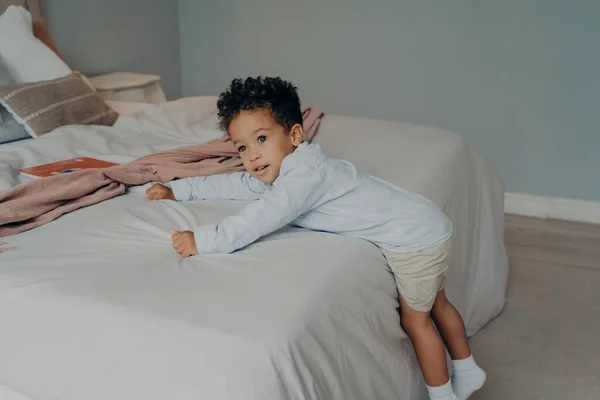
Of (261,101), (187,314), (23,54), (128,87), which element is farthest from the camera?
(128,87)

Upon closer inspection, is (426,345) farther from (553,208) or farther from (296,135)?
(553,208)

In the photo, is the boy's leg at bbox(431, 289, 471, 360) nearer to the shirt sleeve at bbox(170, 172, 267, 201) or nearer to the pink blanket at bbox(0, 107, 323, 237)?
the shirt sleeve at bbox(170, 172, 267, 201)

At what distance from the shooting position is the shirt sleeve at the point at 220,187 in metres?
1.59

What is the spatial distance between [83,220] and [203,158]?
50 cm

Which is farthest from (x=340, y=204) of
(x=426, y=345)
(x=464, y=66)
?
(x=464, y=66)

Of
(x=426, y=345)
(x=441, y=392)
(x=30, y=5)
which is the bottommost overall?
(x=441, y=392)

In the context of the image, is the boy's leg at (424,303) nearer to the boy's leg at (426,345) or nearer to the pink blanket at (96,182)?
the boy's leg at (426,345)

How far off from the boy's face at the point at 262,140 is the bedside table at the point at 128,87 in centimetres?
185

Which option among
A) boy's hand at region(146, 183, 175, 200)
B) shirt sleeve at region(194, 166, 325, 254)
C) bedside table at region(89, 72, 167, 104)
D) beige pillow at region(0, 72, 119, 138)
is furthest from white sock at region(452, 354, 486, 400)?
bedside table at region(89, 72, 167, 104)

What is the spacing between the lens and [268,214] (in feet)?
4.18

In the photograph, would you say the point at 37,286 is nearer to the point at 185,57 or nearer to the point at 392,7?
the point at 392,7

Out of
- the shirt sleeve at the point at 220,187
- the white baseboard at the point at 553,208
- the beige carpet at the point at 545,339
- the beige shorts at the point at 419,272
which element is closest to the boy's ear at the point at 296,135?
the shirt sleeve at the point at 220,187

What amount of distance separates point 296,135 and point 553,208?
91.7 inches

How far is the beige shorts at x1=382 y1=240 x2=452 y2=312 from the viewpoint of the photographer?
4.53ft
